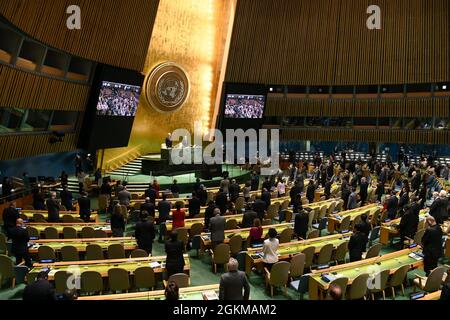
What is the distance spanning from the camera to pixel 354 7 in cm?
2323

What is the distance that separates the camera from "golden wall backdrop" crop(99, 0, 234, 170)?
20.7 meters

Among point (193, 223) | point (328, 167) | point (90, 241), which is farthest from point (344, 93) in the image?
point (90, 241)

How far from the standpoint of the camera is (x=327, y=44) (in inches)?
942

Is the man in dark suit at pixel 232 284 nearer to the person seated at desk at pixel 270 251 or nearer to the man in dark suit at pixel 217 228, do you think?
the person seated at desk at pixel 270 251

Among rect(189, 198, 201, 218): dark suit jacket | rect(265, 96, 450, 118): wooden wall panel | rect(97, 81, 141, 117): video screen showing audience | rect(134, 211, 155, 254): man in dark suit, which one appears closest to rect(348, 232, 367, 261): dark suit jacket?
rect(134, 211, 155, 254): man in dark suit

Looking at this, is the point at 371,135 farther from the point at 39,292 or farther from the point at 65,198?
the point at 39,292

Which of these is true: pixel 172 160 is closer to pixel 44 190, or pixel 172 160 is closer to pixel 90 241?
pixel 44 190

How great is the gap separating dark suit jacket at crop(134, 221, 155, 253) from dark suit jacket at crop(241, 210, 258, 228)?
2.78 m

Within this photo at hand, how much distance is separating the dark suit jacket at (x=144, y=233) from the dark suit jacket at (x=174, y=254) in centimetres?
136

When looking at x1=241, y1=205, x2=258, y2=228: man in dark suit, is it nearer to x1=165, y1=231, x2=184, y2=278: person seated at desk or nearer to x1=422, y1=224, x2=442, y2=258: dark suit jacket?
x1=165, y1=231, x2=184, y2=278: person seated at desk

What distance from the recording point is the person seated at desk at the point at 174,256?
21.0 feet

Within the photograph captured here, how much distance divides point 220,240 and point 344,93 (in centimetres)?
1952

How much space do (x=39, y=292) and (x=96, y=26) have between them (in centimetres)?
1307

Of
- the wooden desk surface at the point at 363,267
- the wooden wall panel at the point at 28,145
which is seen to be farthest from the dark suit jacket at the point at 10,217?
the wooden desk surface at the point at 363,267
